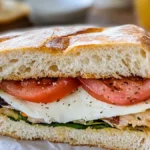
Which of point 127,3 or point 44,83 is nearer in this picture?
point 44,83

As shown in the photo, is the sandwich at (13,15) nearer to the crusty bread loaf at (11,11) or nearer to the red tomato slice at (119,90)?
the crusty bread loaf at (11,11)

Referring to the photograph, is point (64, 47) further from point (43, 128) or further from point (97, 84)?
point (43, 128)

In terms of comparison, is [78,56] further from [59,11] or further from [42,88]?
[59,11]

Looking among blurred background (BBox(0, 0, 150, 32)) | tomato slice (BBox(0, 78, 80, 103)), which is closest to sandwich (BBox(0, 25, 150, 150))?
tomato slice (BBox(0, 78, 80, 103))

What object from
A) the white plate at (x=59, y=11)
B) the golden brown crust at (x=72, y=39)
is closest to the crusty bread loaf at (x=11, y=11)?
the white plate at (x=59, y=11)

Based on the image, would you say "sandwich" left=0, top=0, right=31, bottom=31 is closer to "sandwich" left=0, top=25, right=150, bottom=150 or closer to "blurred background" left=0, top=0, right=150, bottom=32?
"blurred background" left=0, top=0, right=150, bottom=32

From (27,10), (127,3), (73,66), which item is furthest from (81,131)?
(127,3)

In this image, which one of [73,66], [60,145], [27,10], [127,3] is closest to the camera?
[73,66]
